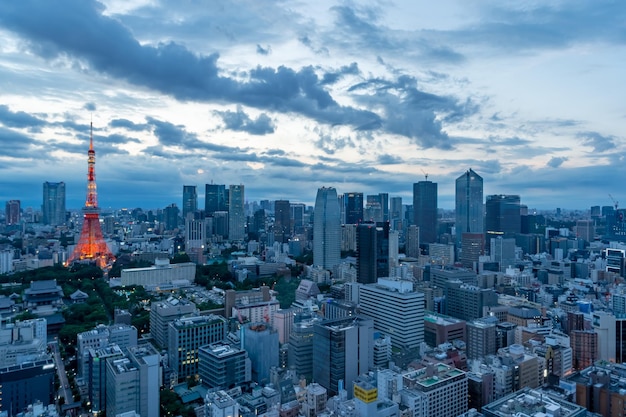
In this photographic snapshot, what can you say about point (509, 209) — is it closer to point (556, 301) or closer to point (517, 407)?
point (556, 301)

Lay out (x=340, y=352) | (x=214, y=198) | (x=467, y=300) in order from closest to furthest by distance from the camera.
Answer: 1. (x=340, y=352)
2. (x=467, y=300)
3. (x=214, y=198)

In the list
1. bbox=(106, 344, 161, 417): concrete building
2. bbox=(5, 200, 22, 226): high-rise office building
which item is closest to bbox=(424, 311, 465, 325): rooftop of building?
bbox=(106, 344, 161, 417): concrete building

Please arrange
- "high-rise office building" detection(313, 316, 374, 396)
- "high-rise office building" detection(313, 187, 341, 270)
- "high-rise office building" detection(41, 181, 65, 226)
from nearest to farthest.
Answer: "high-rise office building" detection(313, 316, 374, 396) → "high-rise office building" detection(313, 187, 341, 270) → "high-rise office building" detection(41, 181, 65, 226)

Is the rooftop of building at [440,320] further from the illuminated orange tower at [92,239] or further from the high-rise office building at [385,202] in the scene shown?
the high-rise office building at [385,202]

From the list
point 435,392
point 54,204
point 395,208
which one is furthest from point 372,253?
point 54,204

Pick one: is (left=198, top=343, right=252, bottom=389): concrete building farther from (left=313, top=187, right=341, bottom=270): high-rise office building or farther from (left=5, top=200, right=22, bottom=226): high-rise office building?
(left=5, top=200, right=22, bottom=226): high-rise office building

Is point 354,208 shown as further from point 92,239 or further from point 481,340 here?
point 481,340

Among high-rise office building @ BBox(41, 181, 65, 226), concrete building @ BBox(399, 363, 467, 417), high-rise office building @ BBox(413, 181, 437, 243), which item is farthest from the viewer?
high-rise office building @ BBox(41, 181, 65, 226)

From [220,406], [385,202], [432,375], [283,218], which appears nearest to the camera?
[220,406]
